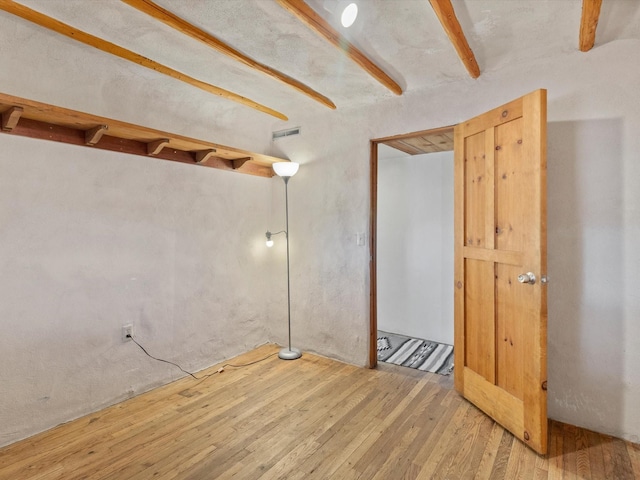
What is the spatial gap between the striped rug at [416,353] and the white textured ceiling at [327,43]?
243 cm

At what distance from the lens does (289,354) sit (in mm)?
3414

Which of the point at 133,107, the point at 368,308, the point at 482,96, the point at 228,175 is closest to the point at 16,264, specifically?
the point at 133,107

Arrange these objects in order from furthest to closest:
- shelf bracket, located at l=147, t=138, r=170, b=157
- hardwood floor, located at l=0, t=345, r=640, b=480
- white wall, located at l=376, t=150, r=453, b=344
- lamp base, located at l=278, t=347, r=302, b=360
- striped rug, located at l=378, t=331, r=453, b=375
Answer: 1. white wall, located at l=376, t=150, r=453, b=344
2. lamp base, located at l=278, t=347, r=302, b=360
3. striped rug, located at l=378, t=331, r=453, b=375
4. shelf bracket, located at l=147, t=138, r=170, b=157
5. hardwood floor, located at l=0, t=345, r=640, b=480

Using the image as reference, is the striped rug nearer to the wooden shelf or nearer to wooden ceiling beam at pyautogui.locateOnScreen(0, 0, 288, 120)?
the wooden shelf

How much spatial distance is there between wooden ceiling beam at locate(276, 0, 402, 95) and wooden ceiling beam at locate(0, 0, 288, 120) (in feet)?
3.68

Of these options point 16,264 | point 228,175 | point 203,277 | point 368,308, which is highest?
point 228,175

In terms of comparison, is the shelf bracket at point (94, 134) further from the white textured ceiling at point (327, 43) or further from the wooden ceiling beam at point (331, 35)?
the wooden ceiling beam at point (331, 35)

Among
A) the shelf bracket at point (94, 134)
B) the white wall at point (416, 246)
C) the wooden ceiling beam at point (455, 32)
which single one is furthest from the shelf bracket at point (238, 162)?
the wooden ceiling beam at point (455, 32)

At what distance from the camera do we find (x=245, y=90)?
111 inches

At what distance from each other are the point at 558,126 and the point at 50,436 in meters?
3.72

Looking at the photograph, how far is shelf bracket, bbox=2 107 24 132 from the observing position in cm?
185

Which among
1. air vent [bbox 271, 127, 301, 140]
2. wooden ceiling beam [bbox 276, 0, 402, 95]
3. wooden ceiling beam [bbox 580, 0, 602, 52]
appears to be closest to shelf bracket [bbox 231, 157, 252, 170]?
air vent [bbox 271, 127, 301, 140]

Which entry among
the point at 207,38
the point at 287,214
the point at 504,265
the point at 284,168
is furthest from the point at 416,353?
the point at 207,38

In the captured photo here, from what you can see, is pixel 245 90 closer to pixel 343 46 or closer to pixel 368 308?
pixel 343 46
